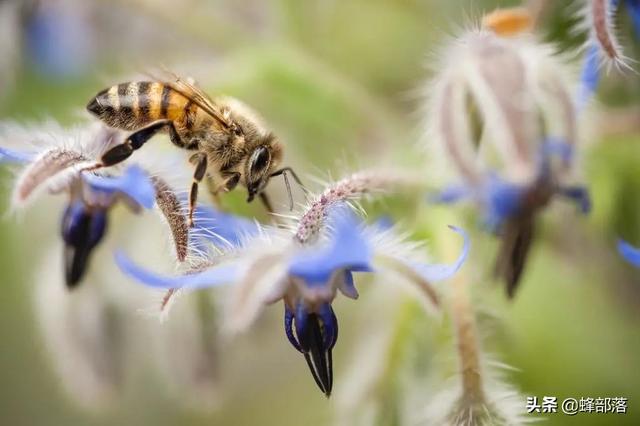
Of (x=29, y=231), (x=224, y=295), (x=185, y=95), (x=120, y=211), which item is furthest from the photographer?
(x=29, y=231)

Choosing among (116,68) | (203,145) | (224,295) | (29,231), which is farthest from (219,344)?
(116,68)

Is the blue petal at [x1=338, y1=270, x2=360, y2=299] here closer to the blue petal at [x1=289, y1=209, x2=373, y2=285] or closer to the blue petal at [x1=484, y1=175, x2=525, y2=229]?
the blue petal at [x1=289, y1=209, x2=373, y2=285]

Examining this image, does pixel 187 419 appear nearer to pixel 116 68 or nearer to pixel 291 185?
pixel 116 68

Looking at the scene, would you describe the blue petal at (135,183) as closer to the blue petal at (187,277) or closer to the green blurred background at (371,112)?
the blue petal at (187,277)

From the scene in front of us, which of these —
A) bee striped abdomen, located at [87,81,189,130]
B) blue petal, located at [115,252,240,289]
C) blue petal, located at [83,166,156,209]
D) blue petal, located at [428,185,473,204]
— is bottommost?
blue petal, located at [115,252,240,289]

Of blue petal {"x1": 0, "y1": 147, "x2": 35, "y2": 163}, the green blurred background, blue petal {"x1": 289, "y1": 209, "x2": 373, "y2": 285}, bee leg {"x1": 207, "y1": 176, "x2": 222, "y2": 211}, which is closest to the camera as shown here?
blue petal {"x1": 289, "y1": 209, "x2": 373, "y2": 285}

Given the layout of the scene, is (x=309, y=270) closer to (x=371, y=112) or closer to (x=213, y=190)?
(x=213, y=190)

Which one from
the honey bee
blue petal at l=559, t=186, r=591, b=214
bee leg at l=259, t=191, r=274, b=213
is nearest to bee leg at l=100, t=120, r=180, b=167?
the honey bee
